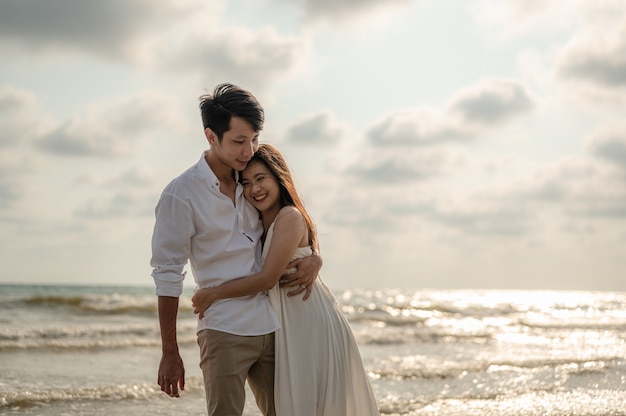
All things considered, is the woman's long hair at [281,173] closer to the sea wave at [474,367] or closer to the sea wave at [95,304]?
the sea wave at [474,367]

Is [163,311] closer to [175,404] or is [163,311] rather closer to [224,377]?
[224,377]

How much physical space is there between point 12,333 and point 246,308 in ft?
41.5

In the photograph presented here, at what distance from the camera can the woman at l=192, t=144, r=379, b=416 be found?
11.2ft

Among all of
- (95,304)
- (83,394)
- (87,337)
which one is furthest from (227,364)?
(95,304)

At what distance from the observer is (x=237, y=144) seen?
338cm

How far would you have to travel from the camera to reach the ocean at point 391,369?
25.3 ft

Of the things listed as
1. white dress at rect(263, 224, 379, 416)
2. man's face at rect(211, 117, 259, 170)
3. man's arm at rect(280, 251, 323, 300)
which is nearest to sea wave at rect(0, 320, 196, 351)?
white dress at rect(263, 224, 379, 416)

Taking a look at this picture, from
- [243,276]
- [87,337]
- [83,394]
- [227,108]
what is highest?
[227,108]

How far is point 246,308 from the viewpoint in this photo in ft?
11.1

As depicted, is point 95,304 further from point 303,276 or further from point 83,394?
point 303,276

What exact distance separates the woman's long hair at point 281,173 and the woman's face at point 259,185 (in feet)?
0.09

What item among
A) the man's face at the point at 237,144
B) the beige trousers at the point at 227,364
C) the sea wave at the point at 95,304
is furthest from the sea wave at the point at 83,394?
the sea wave at the point at 95,304

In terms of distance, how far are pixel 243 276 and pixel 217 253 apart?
16 cm

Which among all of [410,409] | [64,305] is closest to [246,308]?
[410,409]
